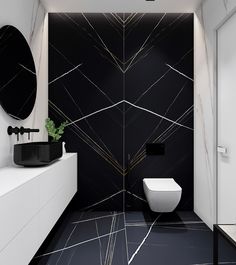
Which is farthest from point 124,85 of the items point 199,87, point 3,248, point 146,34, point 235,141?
point 3,248

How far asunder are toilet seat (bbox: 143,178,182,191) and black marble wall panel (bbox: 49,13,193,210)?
196 mm

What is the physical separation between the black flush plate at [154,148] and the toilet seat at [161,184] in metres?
0.35

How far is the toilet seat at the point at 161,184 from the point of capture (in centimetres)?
278

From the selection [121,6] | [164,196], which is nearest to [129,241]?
[164,196]

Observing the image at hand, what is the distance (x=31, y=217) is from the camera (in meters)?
1.63

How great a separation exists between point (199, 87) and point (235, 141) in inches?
41.1

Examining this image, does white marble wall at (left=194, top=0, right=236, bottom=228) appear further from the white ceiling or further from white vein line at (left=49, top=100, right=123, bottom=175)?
white vein line at (left=49, top=100, right=123, bottom=175)

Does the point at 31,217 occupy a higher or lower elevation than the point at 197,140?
lower

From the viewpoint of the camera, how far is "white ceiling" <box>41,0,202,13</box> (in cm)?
305

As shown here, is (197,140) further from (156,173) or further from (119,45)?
(119,45)

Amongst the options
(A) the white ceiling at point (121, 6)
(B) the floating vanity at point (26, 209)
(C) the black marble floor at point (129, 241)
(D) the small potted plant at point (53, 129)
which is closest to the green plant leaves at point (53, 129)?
(D) the small potted plant at point (53, 129)

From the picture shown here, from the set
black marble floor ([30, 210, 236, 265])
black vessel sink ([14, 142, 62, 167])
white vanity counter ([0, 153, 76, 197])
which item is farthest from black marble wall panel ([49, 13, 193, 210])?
white vanity counter ([0, 153, 76, 197])

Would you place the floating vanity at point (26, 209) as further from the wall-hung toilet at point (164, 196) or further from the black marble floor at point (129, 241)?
the wall-hung toilet at point (164, 196)

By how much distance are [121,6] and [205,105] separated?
1504mm
